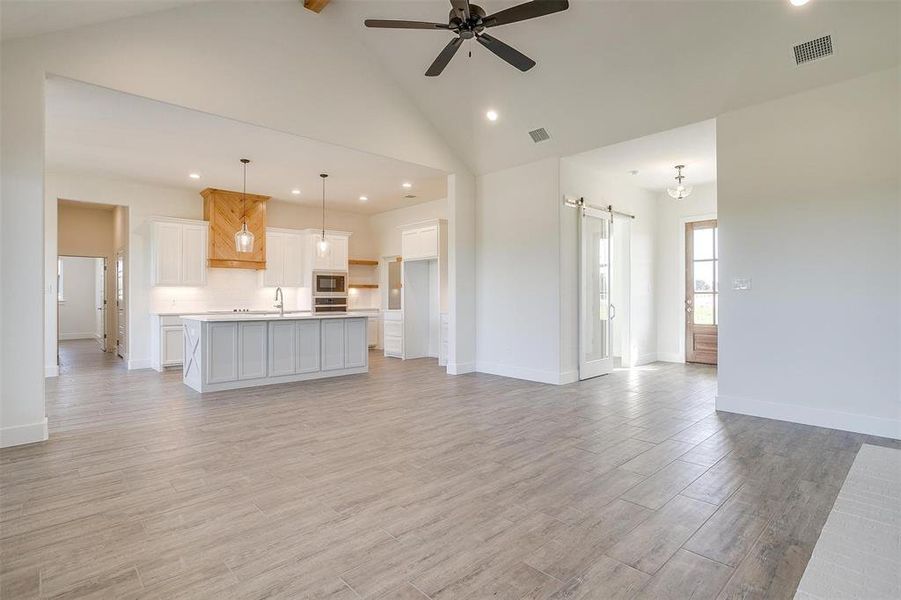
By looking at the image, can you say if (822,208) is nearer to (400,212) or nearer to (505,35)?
(505,35)

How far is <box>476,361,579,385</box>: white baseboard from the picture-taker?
20.3ft

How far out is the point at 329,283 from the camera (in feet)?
31.6

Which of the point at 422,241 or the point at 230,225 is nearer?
the point at 230,225

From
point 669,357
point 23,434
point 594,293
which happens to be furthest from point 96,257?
point 669,357

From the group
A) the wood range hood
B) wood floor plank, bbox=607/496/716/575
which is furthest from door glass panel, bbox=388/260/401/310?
wood floor plank, bbox=607/496/716/575

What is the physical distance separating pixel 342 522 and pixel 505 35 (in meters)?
4.97

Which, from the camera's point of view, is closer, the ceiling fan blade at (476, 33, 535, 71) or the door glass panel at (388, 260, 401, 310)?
the ceiling fan blade at (476, 33, 535, 71)

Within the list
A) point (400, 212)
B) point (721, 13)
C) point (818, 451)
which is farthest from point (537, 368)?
point (400, 212)

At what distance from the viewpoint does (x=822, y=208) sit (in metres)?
4.19

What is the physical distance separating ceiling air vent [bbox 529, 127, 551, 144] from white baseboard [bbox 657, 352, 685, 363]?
4.83 m

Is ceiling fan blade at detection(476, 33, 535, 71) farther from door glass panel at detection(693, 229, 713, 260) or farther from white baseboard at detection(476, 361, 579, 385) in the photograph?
door glass panel at detection(693, 229, 713, 260)

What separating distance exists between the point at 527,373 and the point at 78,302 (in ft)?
45.0

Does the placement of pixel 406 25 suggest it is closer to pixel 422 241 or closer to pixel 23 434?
pixel 23 434

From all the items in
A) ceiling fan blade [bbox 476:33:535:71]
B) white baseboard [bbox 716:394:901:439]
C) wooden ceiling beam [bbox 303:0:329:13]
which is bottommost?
white baseboard [bbox 716:394:901:439]
